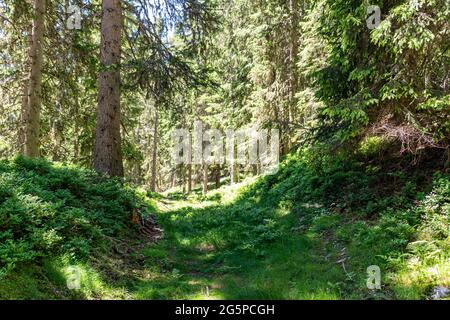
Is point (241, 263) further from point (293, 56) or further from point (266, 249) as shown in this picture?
point (293, 56)

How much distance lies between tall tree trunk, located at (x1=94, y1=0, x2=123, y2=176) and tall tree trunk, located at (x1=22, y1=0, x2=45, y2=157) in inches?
93.9

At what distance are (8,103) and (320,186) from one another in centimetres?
1305

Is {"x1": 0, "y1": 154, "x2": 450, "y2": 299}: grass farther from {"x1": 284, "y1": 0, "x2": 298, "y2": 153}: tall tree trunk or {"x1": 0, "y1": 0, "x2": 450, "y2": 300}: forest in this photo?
{"x1": 284, "y1": 0, "x2": 298, "y2": 153}: tall tree trunk

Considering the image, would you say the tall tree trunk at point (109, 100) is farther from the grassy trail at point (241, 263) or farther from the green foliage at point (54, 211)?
the grassy trail at point (241, 263)

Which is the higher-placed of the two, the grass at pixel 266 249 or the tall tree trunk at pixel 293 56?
the tall tree trunk at pixel 293 56

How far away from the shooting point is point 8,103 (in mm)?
15250

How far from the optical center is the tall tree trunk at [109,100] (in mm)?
11562

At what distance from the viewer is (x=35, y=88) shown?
40.2 feet

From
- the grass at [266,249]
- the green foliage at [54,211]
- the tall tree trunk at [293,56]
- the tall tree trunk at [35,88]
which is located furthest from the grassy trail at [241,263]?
the tall tree trunk at [293,56]

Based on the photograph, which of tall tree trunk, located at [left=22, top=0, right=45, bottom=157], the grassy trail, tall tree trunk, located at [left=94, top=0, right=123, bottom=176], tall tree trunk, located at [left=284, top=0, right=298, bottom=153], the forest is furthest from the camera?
tall tree trunk, located at [left=284, top=0, right=298, bottom=153]

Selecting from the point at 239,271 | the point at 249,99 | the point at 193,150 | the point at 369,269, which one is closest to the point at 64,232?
the point at 239,271

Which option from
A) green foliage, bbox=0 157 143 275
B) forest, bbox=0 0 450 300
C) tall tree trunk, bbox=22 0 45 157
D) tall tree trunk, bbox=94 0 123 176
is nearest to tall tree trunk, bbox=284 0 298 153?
forest, bbox=0 0 450 300

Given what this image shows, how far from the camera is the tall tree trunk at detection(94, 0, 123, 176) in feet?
37.9

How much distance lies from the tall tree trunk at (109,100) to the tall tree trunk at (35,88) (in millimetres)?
2385
